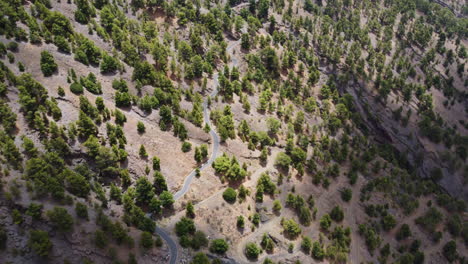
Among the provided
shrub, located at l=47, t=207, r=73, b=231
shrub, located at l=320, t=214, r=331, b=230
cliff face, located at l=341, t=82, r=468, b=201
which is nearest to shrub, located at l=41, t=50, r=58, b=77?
shrub, located at l=47, t=207, r=73, b=231

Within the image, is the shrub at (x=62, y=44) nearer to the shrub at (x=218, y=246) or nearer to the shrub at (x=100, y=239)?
the shrub at (x=100, y=239)

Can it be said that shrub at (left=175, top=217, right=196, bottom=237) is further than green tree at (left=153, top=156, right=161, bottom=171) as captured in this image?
No

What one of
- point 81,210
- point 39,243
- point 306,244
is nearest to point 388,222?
point 306,244

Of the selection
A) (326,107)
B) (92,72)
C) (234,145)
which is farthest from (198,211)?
(326,107)

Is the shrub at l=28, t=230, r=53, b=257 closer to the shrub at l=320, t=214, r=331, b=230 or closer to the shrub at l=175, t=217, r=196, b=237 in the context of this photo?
the shrub at l=175, t=217, r=196, b=237

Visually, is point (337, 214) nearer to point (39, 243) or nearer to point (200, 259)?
point (200, 259)

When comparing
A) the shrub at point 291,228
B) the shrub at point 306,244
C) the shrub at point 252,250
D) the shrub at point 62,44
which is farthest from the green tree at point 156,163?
the shrub at point 62,44
